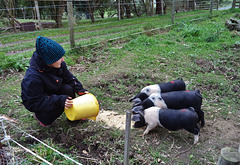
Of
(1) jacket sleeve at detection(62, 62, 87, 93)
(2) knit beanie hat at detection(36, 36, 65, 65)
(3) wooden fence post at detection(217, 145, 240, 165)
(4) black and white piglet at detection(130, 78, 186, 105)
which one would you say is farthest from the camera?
(4) black and white piglet at detection(130, 78, 186, 105)

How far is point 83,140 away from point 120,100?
4.16 feet

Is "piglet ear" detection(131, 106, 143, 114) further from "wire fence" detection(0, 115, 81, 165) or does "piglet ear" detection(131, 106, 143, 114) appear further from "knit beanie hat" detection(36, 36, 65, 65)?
"knit beanie hat" detection(36, 36, 65, 65)

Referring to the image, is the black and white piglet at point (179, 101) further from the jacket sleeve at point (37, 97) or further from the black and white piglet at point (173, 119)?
the jacket sleeve at point (37, 97)

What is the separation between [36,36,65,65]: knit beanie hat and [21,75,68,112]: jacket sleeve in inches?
10.9

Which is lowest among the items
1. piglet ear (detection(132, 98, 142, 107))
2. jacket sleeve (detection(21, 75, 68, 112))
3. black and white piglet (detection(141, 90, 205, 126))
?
piglet ear (detection(132, 98, 142, 107))

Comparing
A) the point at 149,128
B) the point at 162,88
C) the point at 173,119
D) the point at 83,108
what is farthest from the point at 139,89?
the point at 83,108

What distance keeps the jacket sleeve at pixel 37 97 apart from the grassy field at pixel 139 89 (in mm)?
433

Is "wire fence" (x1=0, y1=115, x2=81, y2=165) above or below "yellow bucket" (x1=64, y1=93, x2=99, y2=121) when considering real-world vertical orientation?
below

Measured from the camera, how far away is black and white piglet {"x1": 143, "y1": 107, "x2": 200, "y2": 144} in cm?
259

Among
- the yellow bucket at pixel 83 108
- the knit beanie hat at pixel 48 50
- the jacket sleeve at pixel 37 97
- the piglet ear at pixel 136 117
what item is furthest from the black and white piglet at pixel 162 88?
the knit beanie hat at pixel 48 50

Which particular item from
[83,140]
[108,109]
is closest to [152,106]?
[108,109]

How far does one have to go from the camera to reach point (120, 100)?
381cm

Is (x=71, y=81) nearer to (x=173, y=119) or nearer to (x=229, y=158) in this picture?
(x=173, y=119)

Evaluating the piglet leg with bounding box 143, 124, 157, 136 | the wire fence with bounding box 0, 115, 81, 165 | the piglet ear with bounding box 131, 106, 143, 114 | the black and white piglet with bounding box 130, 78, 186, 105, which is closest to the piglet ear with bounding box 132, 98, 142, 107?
the black and white piglet with bounding box 130, 78, 186, 105
